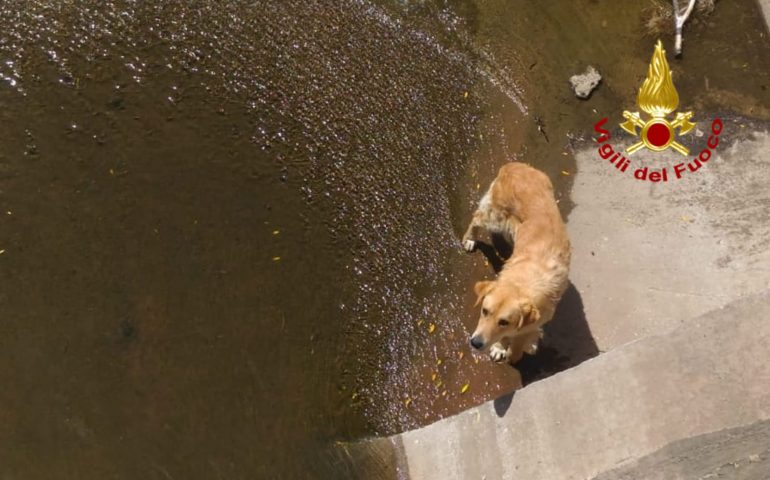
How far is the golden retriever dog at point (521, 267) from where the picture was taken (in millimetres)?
4523

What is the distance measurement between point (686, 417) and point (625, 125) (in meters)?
3.14

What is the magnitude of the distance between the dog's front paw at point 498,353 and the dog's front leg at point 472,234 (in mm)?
953

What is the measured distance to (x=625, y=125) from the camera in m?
6.30

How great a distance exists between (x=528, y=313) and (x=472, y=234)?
4.80 ft

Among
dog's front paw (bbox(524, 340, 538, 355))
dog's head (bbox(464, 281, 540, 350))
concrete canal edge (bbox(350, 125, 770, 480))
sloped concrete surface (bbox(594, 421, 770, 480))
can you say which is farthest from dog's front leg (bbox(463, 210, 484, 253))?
sloped concrete surface (bbox(594, 421, 770, 480))

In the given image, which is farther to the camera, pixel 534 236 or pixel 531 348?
pixel 531 348

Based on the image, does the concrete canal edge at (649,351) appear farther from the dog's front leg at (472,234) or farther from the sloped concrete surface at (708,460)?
the dog's front leg at (472,234)

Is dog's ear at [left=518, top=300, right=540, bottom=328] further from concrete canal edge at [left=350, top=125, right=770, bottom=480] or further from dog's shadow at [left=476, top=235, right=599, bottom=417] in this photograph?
dog's shadow at [left=476, top=235, right=599, bottom=417]

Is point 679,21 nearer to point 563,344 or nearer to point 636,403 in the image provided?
point 563,344

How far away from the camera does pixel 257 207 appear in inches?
237

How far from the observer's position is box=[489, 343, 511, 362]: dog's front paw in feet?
17.9

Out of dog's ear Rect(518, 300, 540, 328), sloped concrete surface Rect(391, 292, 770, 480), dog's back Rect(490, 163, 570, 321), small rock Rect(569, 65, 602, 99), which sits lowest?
sloped concrete surface Rect(391, 292, 770, 480)

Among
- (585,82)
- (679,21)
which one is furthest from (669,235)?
(679,21)

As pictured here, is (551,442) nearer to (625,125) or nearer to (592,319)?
(592,319)
